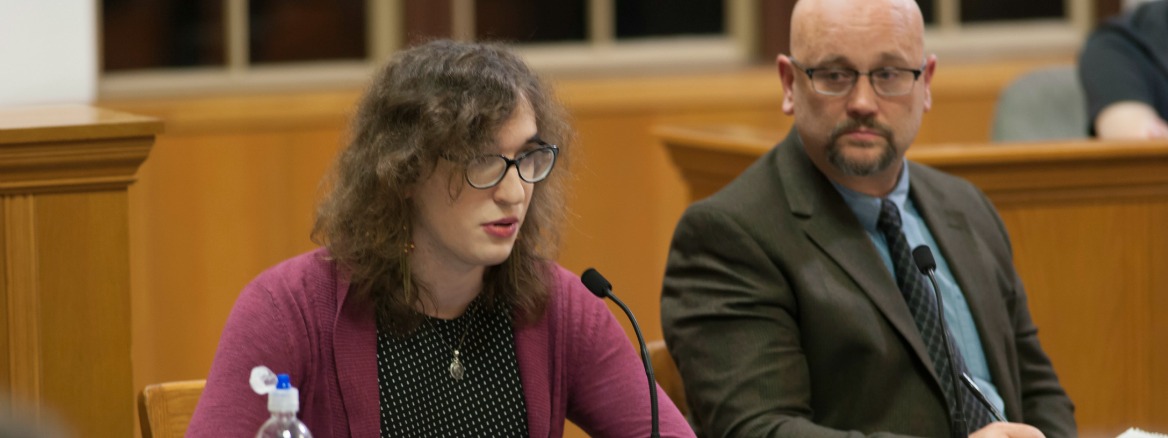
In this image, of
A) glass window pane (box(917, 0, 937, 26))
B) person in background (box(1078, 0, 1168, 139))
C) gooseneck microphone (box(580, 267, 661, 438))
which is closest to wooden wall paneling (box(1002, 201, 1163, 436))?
person in background (box(1078, 0, 1168, 139))

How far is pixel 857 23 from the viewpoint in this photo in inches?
97.7

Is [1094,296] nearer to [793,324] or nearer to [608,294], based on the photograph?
[793,324]

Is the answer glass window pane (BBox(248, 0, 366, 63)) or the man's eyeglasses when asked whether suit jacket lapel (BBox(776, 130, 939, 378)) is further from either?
glass window pane (BBox(248, 0, 366, 63))

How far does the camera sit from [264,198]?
4.81 meters

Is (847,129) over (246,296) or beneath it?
over

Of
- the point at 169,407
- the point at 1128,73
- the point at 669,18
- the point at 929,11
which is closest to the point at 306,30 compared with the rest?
the point at 669,18

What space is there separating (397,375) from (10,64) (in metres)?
1.39

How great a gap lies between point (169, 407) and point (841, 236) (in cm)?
103

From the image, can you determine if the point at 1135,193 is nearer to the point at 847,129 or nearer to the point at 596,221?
the point at 847,129

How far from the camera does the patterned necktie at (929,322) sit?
2412mm

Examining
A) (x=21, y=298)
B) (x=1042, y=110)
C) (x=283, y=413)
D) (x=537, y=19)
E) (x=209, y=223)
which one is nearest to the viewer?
(x=283, y=413)

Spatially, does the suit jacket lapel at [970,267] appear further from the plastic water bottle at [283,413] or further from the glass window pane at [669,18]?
the glass window pane at [669,18]

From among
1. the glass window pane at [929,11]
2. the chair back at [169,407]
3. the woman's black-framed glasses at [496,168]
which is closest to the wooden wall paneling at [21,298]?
the chair back at [169,407]

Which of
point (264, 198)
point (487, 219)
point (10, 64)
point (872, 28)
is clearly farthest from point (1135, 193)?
point (264, 198)
